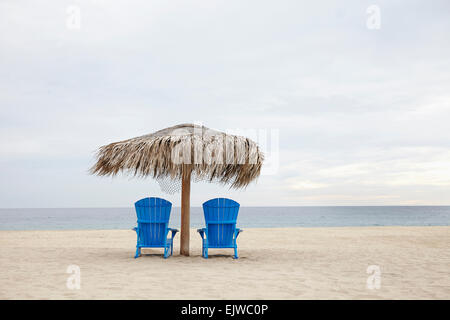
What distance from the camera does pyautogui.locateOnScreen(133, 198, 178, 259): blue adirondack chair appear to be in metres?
6.09

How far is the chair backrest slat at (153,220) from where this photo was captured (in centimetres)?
609

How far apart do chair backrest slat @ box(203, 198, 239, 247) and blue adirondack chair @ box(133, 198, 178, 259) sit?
627 mm

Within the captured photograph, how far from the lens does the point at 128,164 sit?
6156 mm

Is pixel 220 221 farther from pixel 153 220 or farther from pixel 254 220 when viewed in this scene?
pixel 254 220

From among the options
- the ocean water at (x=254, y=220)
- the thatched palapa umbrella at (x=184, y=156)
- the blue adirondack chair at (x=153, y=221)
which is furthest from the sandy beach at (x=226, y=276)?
the ocean water at (x=254, y=220)

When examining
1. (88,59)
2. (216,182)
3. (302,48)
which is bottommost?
(216,182)

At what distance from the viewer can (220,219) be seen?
20.4ft

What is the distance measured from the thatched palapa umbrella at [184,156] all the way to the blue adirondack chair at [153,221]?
399mm

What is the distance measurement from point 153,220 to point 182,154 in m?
1.11

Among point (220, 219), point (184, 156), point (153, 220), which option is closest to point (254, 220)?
point (220, 219)
